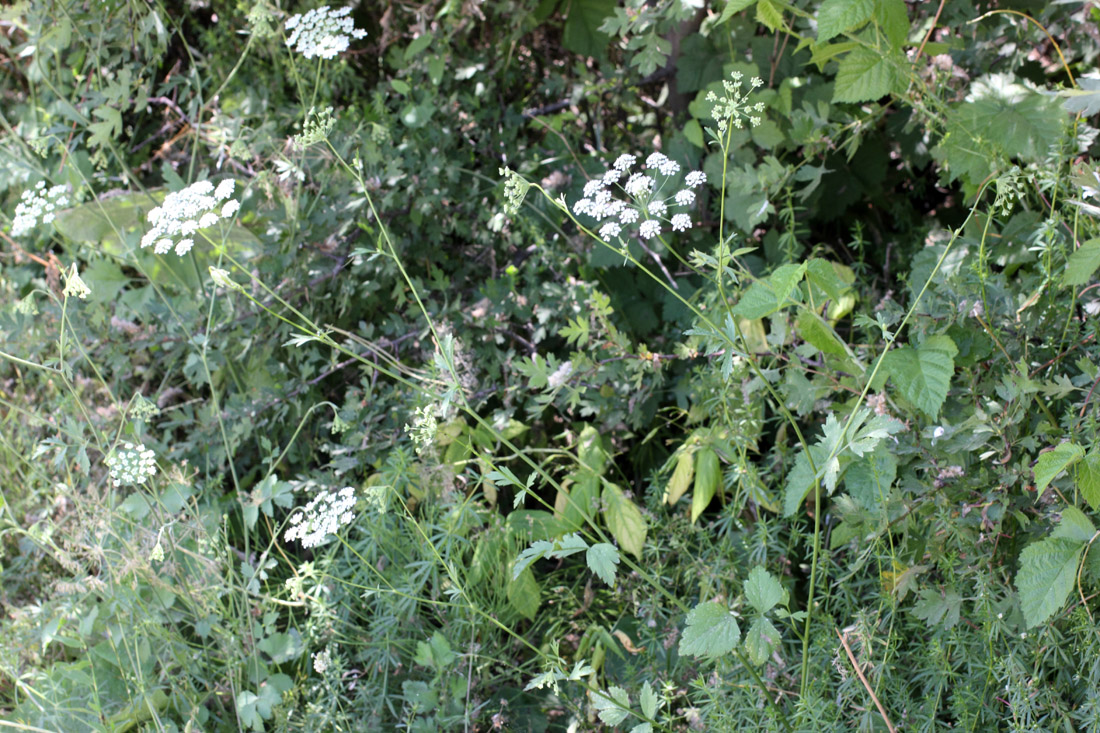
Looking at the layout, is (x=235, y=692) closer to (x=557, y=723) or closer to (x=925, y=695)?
(x=557, y=723)

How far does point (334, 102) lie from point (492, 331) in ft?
3.49

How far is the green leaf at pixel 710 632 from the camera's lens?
1177 mm

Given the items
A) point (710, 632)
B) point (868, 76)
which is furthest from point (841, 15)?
point (710, 632)

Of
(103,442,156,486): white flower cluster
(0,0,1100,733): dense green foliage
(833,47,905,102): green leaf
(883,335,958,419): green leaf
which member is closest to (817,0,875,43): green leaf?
(0,0,1100,733): dense green foliage

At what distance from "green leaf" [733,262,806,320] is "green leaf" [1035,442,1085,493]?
43 cm

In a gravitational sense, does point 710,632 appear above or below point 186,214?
below

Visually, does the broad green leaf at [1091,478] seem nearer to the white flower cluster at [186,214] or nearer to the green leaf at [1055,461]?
the green leaf at [1055,461]

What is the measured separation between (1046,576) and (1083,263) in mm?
509

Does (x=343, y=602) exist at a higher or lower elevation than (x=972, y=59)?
lower

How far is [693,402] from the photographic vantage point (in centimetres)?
191

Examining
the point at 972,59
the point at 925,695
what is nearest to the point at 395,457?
the point at 925,695

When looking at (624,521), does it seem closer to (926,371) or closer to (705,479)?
(705,479)

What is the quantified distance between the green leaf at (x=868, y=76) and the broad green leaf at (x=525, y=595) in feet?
3.77

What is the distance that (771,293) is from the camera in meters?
1.44
